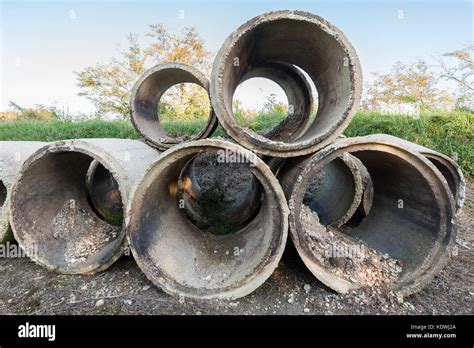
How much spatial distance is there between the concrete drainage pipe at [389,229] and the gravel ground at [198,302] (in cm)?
15

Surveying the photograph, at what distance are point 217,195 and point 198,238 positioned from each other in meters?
0.92

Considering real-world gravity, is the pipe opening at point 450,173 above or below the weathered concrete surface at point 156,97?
below

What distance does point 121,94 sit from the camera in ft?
58.9

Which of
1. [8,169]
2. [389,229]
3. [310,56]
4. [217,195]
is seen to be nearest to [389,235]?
[389,229]

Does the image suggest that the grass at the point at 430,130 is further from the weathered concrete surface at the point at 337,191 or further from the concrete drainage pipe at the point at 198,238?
the concrete drainage pipe at the point at 198,238

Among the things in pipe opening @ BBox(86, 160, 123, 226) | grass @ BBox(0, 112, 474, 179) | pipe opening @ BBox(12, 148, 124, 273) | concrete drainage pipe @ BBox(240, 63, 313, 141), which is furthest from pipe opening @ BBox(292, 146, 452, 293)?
grass @ BBox(0, 112, 474, 179)

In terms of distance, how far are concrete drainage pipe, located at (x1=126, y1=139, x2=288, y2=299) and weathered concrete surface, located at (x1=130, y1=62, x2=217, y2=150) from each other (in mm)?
524

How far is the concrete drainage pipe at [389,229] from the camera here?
7.38 ft

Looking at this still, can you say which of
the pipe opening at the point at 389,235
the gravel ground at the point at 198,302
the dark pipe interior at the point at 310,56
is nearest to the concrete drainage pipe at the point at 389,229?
the pipe opening at the point at 389,235

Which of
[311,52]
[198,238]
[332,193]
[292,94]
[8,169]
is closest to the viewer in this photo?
[311,52]

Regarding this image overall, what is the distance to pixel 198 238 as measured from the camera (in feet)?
10.4

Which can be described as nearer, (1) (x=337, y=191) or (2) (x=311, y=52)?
(2) (x=311, y=52)

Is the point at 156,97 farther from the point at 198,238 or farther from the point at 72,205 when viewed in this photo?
the point at 198,238
